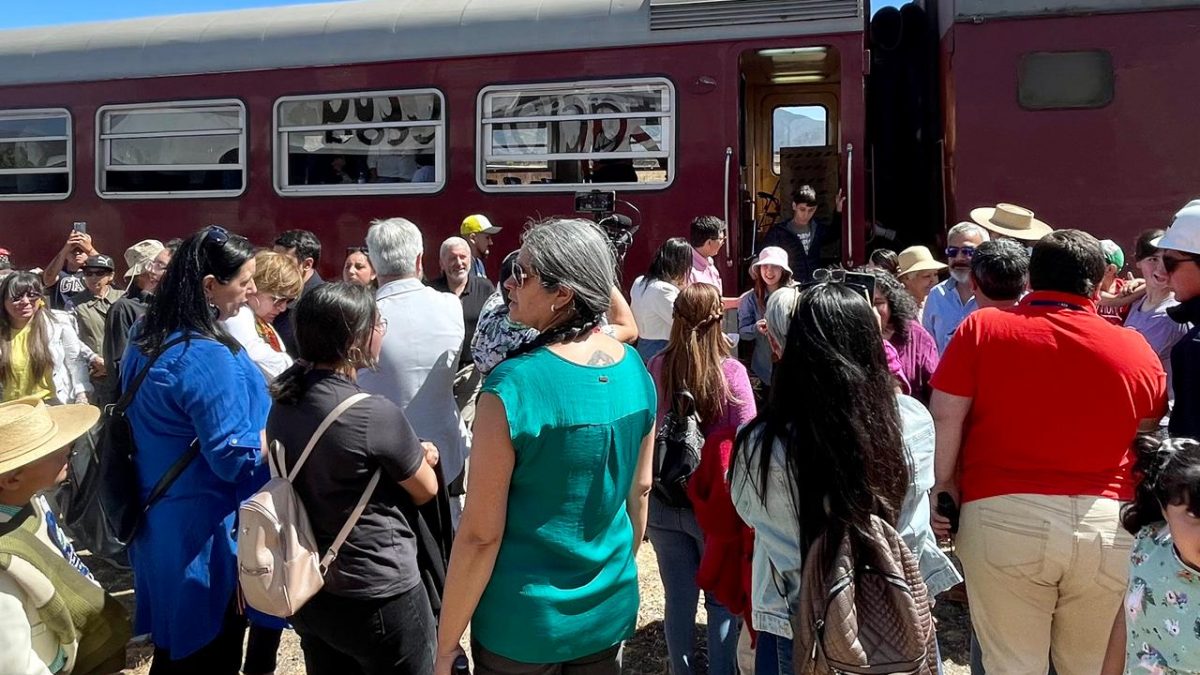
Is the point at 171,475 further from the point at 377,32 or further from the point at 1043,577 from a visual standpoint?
the point at 377,32

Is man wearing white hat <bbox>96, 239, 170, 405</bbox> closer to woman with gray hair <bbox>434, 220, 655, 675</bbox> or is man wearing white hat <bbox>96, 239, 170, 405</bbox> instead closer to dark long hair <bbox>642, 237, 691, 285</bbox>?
dark long hair <bbox>642, 237, 691, 285</bbox>

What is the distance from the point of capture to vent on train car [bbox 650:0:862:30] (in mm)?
5699

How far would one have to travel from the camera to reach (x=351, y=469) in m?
2.40

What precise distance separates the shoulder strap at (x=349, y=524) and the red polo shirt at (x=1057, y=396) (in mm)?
1611

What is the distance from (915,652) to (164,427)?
208 cm

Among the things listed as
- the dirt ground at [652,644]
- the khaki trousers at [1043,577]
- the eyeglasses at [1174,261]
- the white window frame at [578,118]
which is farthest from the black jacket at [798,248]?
the khaki trousers at [1043,577]

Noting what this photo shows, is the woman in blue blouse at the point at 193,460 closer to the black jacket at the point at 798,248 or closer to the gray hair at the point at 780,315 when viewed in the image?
the gray hair at the point at 780,315

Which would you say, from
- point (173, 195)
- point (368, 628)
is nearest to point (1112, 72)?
point (368, 628)

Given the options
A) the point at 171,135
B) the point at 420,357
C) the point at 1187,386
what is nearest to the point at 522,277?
the point at 420,357

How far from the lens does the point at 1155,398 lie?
2.60 metres

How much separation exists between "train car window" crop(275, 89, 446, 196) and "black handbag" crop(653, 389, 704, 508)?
378cm

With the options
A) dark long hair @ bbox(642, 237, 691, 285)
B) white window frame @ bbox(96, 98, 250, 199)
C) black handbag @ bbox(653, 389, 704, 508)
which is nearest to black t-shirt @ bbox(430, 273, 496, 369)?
dark long hair @ bbox(642, 237, 691, 285)

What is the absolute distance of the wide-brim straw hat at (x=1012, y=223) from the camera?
4695 mm

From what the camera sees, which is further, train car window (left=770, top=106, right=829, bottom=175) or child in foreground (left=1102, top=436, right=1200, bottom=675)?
train car window (left=770, top=106, right=829, bottom=175)
